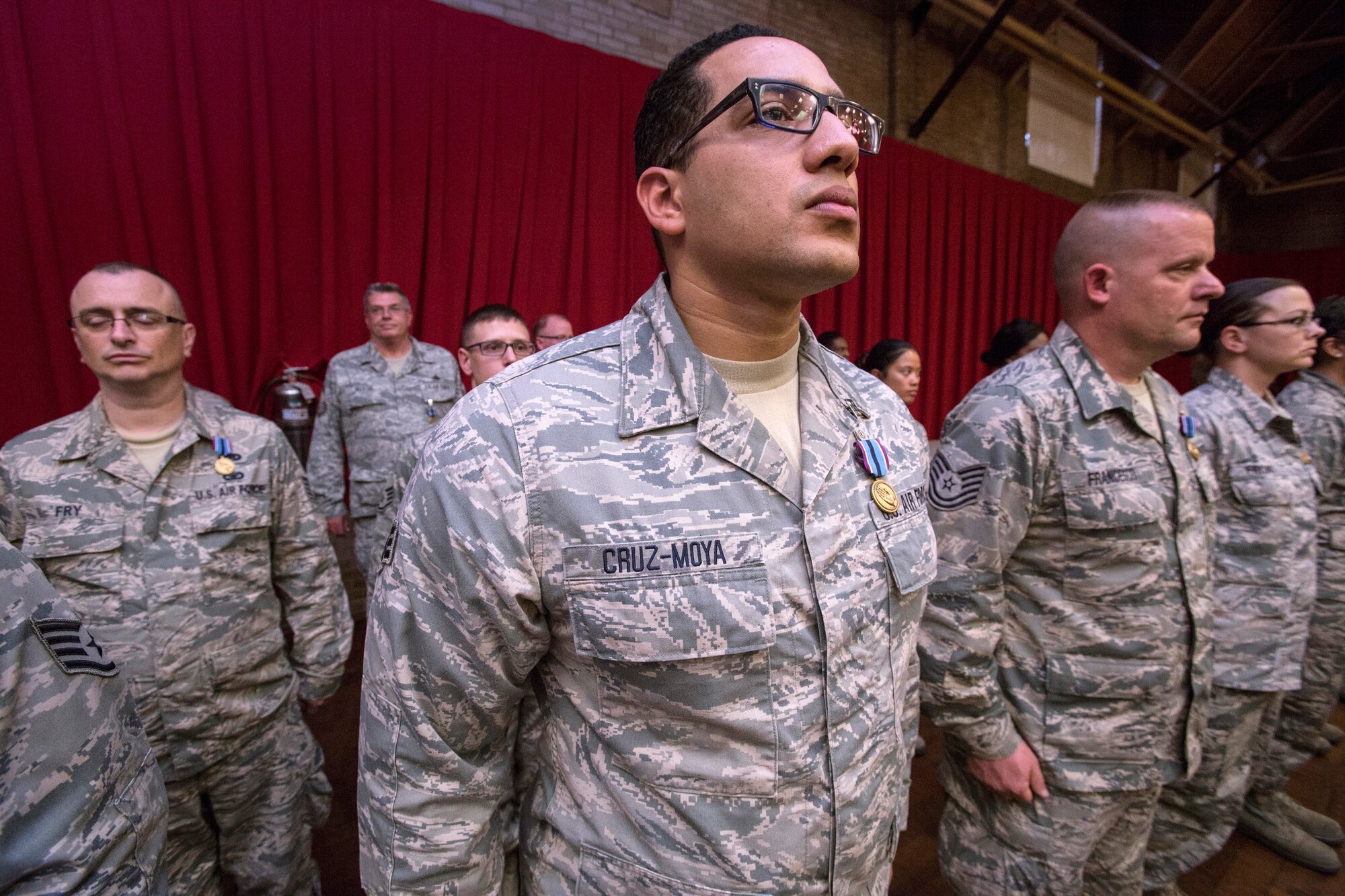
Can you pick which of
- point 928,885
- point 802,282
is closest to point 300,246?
point 802,282

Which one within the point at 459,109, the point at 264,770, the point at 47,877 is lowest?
the point at 264,770

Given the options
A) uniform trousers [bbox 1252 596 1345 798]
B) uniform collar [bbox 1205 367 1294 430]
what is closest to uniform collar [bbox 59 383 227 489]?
uniform collar [bbox 1205 367 1294 430]

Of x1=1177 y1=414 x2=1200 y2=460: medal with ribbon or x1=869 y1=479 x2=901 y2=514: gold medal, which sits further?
x1=1177 y1=414 x2=1200 y2=460: medal with ribbon

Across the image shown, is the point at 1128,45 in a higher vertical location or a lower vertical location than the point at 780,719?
higher

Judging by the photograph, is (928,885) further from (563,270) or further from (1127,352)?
(563,270)

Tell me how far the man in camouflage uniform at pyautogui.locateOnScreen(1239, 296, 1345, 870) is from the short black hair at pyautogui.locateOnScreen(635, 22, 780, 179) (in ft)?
8.87

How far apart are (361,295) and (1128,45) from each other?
8563 mm

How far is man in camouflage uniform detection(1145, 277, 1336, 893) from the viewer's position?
6.38ft

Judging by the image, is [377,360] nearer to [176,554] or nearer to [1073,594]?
[176,554]

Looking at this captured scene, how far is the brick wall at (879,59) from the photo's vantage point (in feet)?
14.1

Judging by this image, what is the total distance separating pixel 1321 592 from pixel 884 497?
2.85 meters

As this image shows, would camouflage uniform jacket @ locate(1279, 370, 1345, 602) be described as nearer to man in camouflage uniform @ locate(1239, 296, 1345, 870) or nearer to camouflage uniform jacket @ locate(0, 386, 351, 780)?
man in camouflage uniform @ locate(1239, 296, 1345, 870)

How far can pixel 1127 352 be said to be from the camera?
150 centimetres

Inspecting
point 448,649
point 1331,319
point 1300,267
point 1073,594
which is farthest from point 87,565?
point 1300,267
